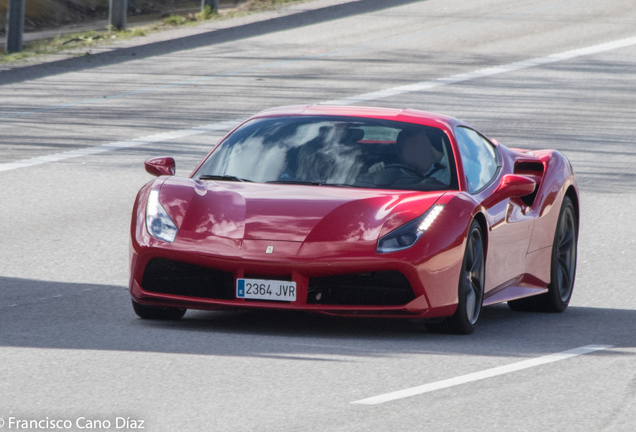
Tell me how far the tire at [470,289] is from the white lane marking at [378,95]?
27.1 feet

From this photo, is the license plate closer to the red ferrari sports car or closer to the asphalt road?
the red ferrari sports car

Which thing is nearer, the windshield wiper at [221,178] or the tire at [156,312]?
the tire at [156,312]

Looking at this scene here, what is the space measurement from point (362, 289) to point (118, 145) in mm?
10182

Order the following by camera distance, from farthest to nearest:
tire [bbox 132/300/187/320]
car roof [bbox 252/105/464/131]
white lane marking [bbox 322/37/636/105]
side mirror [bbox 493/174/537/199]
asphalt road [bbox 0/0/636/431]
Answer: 1. white lane marking [bbox 322/37/636/105]
2. car roof [bbox 252/105/464/131]
3. side mirror [bbox 493/174/537/199]
4. tire [bbox 132/300/187/320]
5. asphalt road [bbox 0/0/636/431]

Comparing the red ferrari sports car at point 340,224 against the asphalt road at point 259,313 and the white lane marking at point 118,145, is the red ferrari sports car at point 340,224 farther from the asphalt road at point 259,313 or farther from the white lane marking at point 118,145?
the white lane marking at point 118,145

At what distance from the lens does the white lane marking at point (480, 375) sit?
19.1ft

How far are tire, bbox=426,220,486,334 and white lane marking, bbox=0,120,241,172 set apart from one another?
8.26 m

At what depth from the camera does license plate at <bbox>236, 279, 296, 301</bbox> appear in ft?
23.6

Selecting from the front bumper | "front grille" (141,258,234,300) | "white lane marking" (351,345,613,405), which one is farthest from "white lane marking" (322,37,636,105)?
"white lane marking" (351,345,613,405)

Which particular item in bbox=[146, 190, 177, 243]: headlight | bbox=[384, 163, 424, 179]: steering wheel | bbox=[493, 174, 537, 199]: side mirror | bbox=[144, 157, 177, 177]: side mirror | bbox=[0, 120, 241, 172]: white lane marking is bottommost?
bbox=[0, 120, 241, 172]: white lane marking

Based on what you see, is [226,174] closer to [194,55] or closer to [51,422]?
[51,422]

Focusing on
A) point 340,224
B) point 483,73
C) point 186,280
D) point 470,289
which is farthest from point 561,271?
point 483,73

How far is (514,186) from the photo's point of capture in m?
Answer: 8.18

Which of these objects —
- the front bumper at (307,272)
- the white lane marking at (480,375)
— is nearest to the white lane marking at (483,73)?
the front bumper at (307,272)
